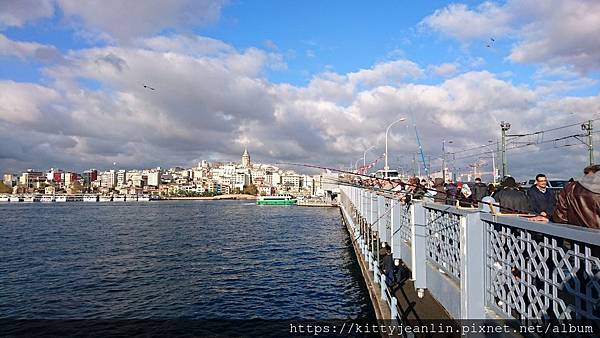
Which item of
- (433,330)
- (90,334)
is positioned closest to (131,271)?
(90,334)

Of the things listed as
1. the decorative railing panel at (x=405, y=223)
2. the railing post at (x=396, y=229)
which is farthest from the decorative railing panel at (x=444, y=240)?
the railing post at (x=396, y=229)

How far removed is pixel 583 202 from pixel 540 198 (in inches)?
142

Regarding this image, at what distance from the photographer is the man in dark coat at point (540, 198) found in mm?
7266

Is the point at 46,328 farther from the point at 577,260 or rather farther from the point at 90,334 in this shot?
the point at 577,260

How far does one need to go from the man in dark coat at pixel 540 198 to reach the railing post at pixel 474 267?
7.54 ft

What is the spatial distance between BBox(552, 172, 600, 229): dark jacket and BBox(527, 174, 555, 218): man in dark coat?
10.4ft

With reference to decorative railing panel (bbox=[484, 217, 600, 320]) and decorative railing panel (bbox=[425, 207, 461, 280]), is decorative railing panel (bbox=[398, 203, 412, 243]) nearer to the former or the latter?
decorative railing panel (bbox=[425, 207, 461, 280])

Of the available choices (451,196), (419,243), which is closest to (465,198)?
(451,196)

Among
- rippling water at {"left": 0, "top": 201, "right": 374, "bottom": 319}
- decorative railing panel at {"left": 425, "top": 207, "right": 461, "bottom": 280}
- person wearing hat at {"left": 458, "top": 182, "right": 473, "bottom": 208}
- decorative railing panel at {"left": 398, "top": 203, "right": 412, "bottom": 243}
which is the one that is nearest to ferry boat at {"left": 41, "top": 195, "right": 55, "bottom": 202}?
rippling water at {"left": 0, "top": 201, "right": 374, "bottom": 319}

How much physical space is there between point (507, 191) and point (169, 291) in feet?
53.1

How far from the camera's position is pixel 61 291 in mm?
19750

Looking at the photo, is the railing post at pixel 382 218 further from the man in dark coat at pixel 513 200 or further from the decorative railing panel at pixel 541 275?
the decorative railing panel at pixel 541 275

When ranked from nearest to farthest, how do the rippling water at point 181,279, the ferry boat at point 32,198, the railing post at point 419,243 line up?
the railing post at point 419,243
the rippling water at point 181,279
the ferry boat at point 32,198

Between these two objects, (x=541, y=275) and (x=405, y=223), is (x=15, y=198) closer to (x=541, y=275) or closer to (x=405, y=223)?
(x=405, y=223)
